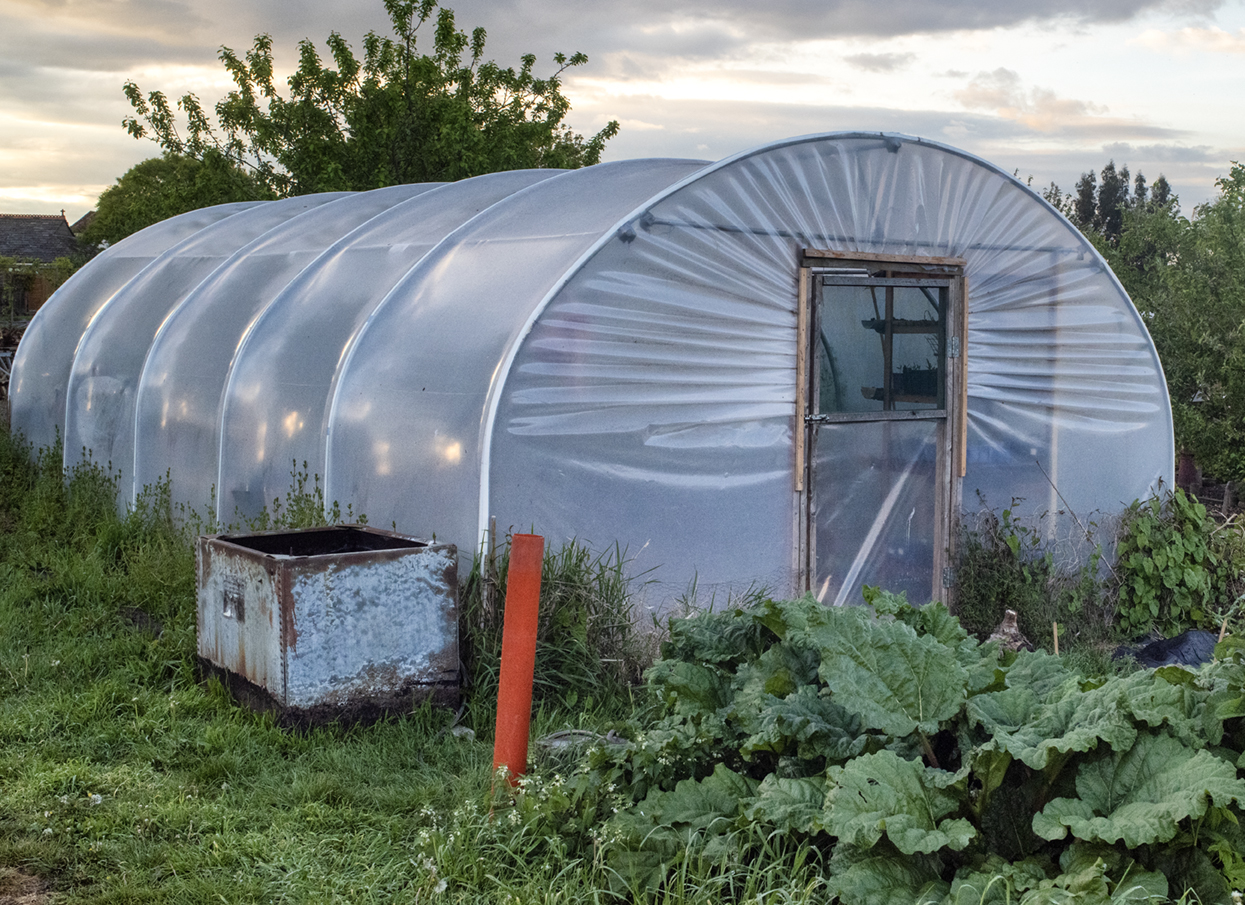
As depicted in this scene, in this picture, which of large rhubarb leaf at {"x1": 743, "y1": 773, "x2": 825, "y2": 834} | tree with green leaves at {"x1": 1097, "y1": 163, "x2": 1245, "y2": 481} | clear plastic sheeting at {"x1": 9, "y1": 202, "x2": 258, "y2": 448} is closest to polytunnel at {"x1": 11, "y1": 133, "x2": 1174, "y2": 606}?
clear plastic sheeting at {"x1": 9, "y1": 202, "x2": 258, "y2": 448}

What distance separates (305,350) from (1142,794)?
5.63 metres

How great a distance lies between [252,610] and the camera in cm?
500

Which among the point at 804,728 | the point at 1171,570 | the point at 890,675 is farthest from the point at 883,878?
the point at 1171,570

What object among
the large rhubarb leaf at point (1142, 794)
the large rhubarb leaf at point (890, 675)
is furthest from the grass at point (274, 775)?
the large rhubarb leaf at point (1142, 794)

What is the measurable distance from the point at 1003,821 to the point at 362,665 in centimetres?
270

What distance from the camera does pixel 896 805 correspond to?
9.98ft

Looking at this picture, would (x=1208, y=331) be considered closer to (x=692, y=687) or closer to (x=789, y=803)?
(x=692, y=687)

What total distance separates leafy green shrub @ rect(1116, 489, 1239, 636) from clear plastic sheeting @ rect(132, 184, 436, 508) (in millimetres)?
5650

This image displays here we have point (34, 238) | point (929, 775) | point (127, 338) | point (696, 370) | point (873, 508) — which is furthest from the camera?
point (34, 238)

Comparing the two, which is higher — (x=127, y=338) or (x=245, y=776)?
(x=127, y=338)

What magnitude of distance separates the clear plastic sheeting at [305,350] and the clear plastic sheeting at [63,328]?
3.38 meters

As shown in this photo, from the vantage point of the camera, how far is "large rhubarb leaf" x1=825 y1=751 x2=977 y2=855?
2.93 meters

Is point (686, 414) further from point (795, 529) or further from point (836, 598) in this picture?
point (836, 598)

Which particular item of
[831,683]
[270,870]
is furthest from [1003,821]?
[270,870]
